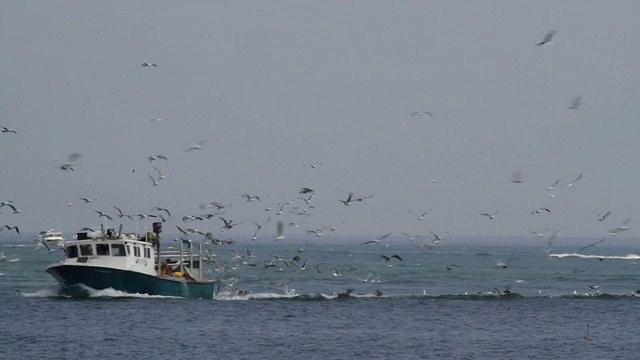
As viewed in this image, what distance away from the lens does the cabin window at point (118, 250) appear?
63875 mm

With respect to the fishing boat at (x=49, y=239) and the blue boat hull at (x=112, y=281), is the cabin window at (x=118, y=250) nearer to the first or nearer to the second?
the blue boat hull at (x=112, y=281)

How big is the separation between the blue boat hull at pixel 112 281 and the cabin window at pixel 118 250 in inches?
33.1

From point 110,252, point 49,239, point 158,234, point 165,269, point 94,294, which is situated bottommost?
point 94,294

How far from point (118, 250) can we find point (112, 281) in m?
1.56

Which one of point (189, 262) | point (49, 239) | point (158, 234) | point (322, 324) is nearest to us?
point (322, 324)

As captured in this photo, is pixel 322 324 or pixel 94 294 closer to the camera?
pixel 322 324

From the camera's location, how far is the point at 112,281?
63.9 meters

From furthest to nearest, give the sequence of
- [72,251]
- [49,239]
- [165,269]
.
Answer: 1. [49,239]
2. [165,269]
3. [72,251]

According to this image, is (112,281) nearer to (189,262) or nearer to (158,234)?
(158,234)

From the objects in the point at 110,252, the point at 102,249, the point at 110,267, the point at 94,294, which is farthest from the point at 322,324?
the point at 94,294

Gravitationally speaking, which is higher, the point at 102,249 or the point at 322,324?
the point at 102,249

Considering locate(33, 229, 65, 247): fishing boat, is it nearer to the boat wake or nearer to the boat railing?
the boat wake

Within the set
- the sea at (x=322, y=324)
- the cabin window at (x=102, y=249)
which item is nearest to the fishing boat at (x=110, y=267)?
the cabin window at (x=102, y=249)

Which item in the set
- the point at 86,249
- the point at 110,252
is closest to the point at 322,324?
the point at 110,252
